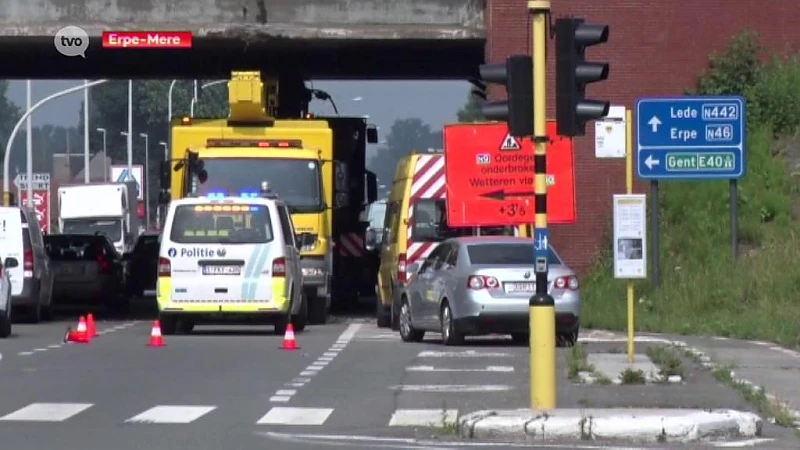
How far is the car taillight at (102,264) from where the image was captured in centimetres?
3747

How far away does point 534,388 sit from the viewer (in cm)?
1430

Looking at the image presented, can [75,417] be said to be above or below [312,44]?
below

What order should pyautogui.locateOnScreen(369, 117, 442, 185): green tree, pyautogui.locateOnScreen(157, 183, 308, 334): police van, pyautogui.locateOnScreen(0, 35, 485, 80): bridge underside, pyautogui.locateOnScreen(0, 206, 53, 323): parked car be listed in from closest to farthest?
pyautogui.locateOnScreen(157, 183, 308, 334): police van, pyautogui.locateOnScreen(0, 206, 53, 323): parked car, pyautogui.locateOnScreen(0, 35, 485, 80): bridge underside, pyautogui.locateOnScreen(369, 117, 442, 185): green tree

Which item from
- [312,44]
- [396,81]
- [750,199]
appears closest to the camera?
[750,199]

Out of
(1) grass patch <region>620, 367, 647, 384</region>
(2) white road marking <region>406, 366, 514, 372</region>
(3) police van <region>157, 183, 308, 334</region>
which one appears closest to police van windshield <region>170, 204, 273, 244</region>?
(3) police van <region>157, 183, 308, 334</region>

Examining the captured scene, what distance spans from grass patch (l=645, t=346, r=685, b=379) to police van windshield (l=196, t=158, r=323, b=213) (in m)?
10.1

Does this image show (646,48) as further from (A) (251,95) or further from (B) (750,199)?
(A) (251,95)

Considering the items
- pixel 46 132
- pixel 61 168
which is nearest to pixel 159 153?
pixel 61 168

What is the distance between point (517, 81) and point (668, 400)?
329 cm

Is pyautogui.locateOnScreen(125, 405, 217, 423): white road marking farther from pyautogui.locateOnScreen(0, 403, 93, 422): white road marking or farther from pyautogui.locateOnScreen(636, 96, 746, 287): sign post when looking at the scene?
pyautogui.locateOnScreen(636, 96, 746, 287): sign post

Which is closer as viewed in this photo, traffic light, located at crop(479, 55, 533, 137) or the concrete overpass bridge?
traffic light, located at crop(479, 55, 533, 137)

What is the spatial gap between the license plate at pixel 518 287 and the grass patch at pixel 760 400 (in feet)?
15.9

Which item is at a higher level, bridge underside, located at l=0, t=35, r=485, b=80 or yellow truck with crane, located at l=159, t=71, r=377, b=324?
bridge underside, located at l=0, t=35, r=485, b=80

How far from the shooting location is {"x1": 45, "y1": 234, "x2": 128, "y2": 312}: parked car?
37.6 meters
